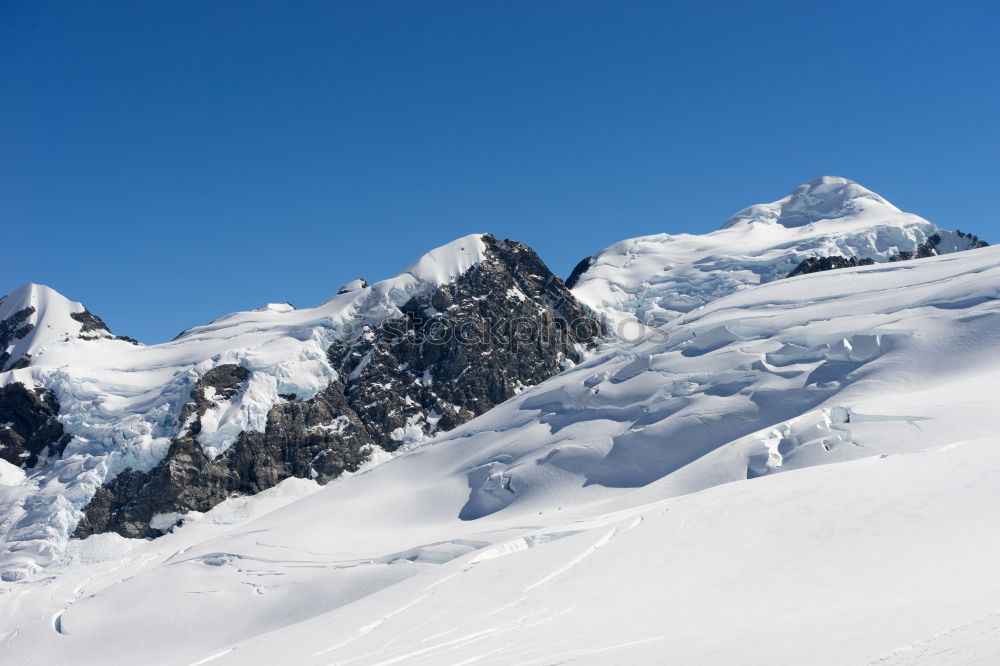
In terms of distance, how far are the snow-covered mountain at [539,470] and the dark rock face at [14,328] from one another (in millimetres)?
1135

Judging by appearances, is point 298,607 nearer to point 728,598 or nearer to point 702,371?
point 728,598

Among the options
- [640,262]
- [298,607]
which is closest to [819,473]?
[298,607]

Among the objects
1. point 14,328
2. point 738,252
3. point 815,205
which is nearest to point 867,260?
point 738,252

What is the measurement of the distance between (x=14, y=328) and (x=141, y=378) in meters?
20.3

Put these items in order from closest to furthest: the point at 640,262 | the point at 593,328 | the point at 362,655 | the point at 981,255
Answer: the point at 362,655 < the point at 981,255 < the point at 593,328 < the point at 640,262

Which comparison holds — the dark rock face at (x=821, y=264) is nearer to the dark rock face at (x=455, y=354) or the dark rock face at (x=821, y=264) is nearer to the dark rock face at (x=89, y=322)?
the dark rock face at (x=455, y=354)

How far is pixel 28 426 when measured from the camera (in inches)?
2628

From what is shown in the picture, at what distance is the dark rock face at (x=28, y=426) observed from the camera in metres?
64.8

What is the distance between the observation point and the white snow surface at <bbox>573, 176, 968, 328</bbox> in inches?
3428

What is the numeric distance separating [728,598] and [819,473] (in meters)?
9.86

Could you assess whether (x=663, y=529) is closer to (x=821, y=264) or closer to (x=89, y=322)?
(x=821, y=264)

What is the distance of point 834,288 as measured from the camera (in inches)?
2405

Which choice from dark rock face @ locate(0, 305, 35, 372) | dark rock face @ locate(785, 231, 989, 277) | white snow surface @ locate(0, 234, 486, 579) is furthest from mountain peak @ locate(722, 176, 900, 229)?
dark rock face @ locate(0, 305, 35, 372)

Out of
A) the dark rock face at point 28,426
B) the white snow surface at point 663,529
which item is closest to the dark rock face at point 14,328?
the dark rock face at point 28,426
